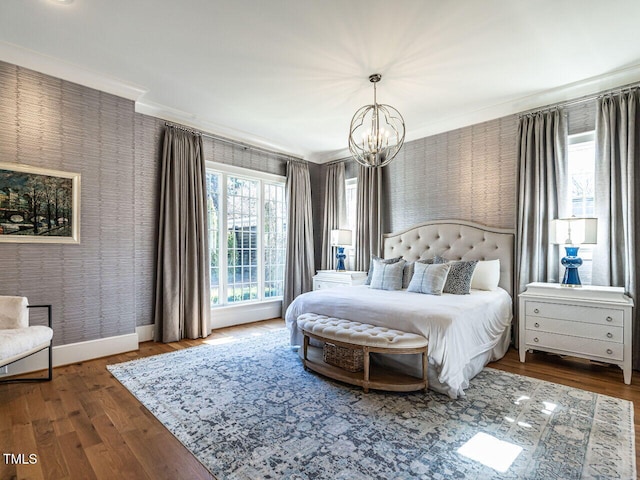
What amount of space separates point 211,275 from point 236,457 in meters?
3.17

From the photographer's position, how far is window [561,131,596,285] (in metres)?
3.42

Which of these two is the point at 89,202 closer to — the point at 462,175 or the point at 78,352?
the point at 78,352

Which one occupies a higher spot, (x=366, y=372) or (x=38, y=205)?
(x=38, y=205)

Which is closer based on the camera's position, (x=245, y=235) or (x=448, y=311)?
(x=448, y=311)

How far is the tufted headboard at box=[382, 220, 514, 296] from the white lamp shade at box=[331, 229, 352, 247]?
62cm

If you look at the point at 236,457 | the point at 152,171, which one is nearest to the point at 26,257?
the point at 152,171

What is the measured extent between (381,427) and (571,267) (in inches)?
101

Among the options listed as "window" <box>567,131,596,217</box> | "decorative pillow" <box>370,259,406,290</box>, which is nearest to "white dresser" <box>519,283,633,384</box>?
"window" <box>567,131,596,217</box>

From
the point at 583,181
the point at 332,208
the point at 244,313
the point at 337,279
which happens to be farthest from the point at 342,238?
the point at 583,181

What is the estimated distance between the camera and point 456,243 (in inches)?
166

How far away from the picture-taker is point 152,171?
409 cm

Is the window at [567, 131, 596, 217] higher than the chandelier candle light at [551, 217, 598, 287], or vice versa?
the window at [567, 131, 596, 217]

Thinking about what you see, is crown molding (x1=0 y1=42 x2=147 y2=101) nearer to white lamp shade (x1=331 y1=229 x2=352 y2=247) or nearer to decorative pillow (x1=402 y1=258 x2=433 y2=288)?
white lamp shade (x1=331 y1=229 x2=352 y2=247)

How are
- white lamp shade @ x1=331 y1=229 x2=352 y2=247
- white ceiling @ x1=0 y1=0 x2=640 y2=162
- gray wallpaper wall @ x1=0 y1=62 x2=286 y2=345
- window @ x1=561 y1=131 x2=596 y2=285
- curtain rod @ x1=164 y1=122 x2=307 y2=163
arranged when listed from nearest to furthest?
white ceiling @ x1=0 y1=0 x2=640 y2=162 < gray wallpaper wall @ x1=0 y1=62 x2=286 y2=345 < window @ x1=561 y1=131 x2=596 y2=285 < curtain rod @ x1=164 y1=122 x2=307 y2=163 < white lamp shade @ x1=331 y1=229 x2=352 y2=247
